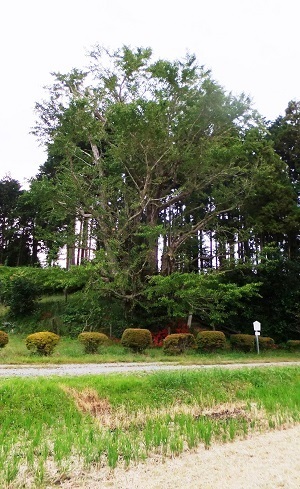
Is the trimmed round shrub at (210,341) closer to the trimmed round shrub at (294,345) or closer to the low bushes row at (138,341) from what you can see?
the low bushes row at (138,341)

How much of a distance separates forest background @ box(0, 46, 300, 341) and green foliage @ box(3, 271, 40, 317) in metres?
0.07

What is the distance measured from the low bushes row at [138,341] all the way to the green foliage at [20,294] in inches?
283

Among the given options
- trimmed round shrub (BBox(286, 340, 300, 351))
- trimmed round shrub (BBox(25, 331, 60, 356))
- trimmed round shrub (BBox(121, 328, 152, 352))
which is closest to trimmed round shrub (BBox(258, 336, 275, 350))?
trimmed round shrub (BBox(286, 340, 300, 351))

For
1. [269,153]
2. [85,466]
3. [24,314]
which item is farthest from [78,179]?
[85,466]

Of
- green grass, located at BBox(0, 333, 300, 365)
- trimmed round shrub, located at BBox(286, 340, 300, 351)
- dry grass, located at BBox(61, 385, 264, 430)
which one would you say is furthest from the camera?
trimmed round shrub, located at BBox(286, 340, 300, 351)

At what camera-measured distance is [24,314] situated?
21.5 metres

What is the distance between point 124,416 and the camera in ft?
18.7

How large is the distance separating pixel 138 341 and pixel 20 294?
9.14m

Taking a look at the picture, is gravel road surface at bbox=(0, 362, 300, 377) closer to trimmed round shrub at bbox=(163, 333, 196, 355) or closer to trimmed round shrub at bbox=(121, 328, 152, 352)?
trimmed round shrub at bbox=(121, 328, 152, 352)

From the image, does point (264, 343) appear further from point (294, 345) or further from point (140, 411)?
point (140, 411)

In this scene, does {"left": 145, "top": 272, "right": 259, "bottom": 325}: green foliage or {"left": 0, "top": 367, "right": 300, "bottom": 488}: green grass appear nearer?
{"left": 0, "top": 367, "right": 300, "bottom": 488}: green grass

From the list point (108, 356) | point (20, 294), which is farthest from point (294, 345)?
point (20, 294)

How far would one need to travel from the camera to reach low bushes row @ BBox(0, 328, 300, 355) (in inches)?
525

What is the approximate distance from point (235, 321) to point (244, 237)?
5.32 metres
